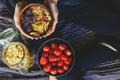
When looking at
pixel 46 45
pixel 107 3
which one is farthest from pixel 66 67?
pixel 107 3

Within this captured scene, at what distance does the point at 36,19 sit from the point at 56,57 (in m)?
0.17

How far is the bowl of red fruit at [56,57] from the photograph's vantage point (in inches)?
103

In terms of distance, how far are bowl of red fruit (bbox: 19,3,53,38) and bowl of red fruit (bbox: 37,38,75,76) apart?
0.06 meters

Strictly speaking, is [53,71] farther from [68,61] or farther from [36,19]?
[36,19]

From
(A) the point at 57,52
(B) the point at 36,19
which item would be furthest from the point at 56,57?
(B) the point at 36,19

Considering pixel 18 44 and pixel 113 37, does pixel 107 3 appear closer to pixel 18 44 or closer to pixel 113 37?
pixel 113 37

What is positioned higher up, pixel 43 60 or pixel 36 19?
pixel 36 19

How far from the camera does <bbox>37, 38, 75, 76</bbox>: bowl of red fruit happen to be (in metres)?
2.62

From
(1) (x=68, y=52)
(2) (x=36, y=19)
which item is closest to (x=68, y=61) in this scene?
(1) (x=68, y=52)

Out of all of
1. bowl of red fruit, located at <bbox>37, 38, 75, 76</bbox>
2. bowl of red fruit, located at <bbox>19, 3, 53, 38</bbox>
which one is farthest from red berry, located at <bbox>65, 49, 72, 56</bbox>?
bowl of red fruit, located at <bbox>19, 3, 53, 38</bbox>

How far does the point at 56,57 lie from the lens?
2619mm

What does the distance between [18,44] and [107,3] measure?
397 mm

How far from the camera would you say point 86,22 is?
2.63 meters

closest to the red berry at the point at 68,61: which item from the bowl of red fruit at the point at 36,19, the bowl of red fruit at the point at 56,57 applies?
the bowl of red fruit at the point at 56,57
